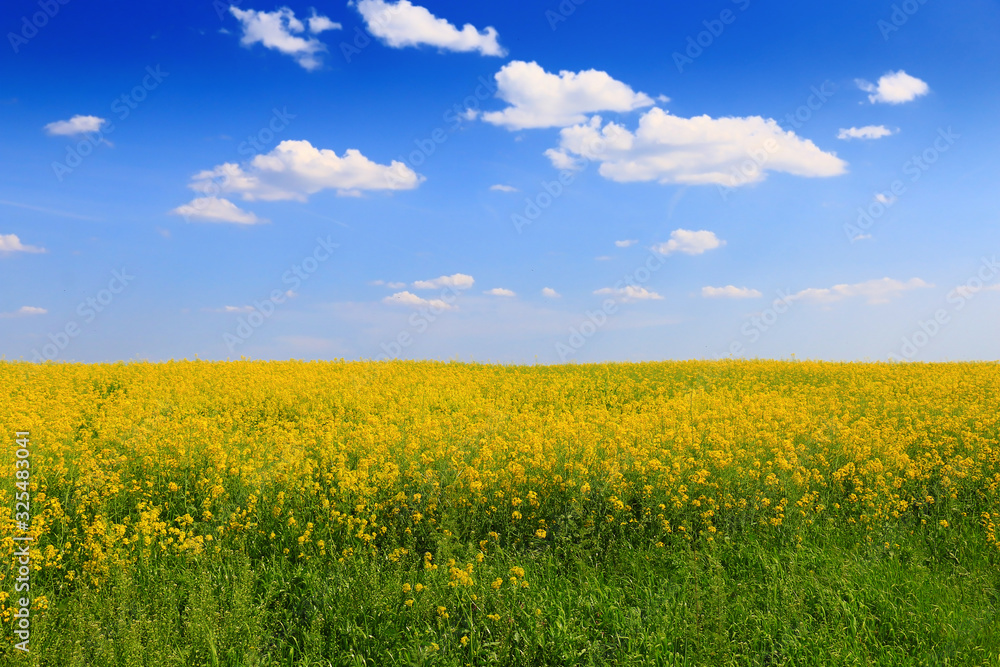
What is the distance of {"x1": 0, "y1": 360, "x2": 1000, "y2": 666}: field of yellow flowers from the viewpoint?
4539mm

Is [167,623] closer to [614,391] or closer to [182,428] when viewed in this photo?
[182,428]

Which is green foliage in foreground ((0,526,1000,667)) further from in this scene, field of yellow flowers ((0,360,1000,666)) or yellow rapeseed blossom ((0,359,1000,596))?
yellow rapeseed blossom ((0,359,1000,596))

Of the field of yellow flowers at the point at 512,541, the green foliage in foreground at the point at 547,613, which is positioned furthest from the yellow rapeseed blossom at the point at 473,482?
A: the green foliage in foreground at the point at 547,613

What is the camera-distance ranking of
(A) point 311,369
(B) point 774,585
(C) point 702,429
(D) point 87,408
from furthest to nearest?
(A) point 311,369
(D) point 87,408
(C) point 702,429
(B) point 774,585

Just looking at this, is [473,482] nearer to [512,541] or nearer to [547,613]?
[512,541]

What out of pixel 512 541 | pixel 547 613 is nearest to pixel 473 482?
pixel 512 541

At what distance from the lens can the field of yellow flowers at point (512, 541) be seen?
179 inches

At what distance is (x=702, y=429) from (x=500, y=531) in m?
4.24

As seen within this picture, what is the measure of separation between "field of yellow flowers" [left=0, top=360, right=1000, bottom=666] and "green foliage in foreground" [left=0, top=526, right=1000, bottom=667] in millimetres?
20

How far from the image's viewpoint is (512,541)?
614 cm

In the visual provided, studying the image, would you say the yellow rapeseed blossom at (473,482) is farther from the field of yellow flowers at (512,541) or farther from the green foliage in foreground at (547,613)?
the green foliage in foreground at (547,613)

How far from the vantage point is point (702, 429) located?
917 centimetres

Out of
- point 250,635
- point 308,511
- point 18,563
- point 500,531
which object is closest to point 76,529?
point 18,563

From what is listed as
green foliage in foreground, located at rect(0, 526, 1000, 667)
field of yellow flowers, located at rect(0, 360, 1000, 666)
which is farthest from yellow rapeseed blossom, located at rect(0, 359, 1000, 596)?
green foliage in foreground, located at rect(0, 526, 1000, 667)
